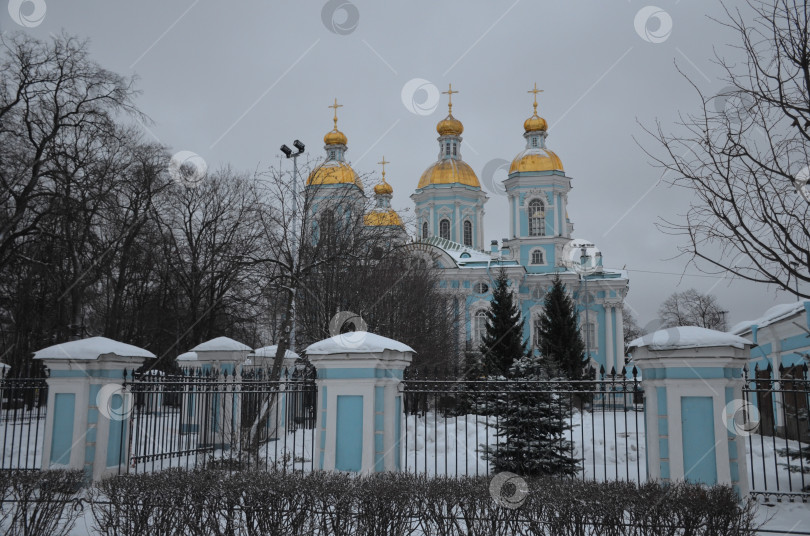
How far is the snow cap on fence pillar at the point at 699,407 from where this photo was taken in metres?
7.30

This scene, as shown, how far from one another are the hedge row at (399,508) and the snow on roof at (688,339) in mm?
1900

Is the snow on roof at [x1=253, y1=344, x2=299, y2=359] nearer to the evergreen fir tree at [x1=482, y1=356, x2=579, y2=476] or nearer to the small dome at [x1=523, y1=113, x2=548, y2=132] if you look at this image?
the evergreen fir tree at [x1=482, y1=356, x2=579, y2=476]

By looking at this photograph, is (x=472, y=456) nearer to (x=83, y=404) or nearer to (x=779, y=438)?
(x=83, y=404)

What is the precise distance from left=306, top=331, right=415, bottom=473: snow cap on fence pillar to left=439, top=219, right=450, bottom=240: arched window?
41270 millimetres

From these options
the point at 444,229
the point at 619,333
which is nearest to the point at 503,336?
the point at 619,333

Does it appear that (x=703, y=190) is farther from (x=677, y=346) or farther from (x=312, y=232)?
(x=312, y=232)

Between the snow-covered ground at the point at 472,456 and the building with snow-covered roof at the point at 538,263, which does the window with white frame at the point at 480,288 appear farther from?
the snow-covered ground at the point at 472,456

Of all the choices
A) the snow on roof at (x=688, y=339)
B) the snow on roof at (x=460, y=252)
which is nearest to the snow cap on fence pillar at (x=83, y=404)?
the snow on roof at (x=688, y=339)

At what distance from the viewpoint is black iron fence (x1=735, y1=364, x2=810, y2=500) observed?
26.6 feet

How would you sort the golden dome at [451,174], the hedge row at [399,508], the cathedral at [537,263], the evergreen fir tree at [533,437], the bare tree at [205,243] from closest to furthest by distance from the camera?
Answer: the hedge row at [399,508] → the evergreen fir tree at [533,437] → the bare tree at [205,243] → the cathedral at [537,263] → the golden dome at [451,174]

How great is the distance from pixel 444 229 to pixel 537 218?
24.5 ft

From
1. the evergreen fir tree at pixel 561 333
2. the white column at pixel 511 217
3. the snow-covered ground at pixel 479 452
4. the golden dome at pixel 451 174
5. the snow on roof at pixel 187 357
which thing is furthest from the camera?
the golden dome at pixel 451 174

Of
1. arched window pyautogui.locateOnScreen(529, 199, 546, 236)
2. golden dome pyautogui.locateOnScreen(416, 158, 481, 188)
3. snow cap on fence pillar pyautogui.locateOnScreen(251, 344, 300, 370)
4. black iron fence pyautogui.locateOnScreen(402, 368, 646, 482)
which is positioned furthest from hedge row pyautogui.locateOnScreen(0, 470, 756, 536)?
golden dome pyautogui.locateOnScreen(416, 158, 481, 188)

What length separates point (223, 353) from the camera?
14555 millimetres
